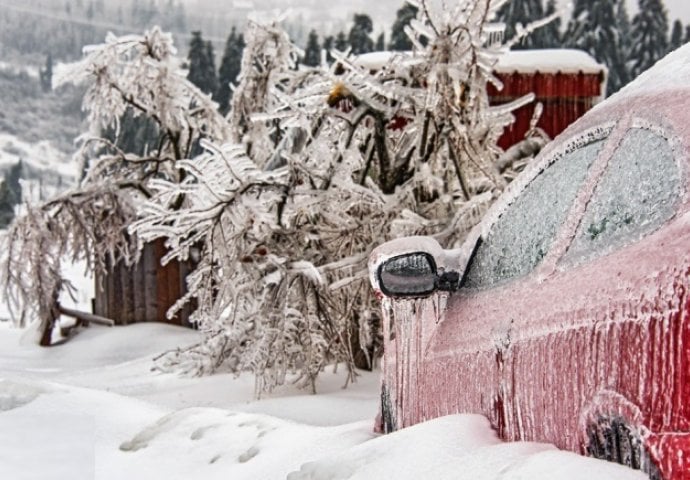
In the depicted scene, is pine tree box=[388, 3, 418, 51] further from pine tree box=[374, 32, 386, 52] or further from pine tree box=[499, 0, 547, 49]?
pine tree box=[499, 0, 547, 49]

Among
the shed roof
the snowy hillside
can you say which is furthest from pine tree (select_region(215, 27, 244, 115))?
the shed roof

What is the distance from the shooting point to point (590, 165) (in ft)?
9.52

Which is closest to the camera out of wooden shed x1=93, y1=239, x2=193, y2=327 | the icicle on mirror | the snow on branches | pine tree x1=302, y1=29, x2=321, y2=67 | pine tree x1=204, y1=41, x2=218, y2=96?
the icicle on mirror

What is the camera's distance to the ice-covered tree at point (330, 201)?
771cm

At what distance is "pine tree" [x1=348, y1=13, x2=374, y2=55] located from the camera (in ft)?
101

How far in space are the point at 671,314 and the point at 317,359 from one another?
6.54m

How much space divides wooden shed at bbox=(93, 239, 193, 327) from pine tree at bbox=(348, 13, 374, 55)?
17968 mm

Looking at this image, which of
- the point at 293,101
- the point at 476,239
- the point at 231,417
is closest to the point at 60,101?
the point at 293,101

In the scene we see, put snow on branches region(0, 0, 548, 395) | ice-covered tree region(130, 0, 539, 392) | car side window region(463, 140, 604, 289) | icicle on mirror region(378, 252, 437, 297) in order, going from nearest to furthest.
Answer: car side window region(463, 140, 604, 289), icicle on mirror region(378, 252, 437, 297), snow on branches region(0, 0, 548, 395), ice-covered tree region(130, 0, 539, 392)

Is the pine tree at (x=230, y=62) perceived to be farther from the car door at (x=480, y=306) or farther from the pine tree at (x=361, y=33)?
the car door at (x=480, y=306)

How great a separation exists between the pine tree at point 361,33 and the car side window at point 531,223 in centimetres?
2799

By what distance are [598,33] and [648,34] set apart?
222 cm

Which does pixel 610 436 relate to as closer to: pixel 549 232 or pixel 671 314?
pixel 671 314

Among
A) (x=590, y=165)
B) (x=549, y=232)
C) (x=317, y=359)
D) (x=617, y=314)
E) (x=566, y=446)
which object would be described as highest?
(x=590, y=165)
